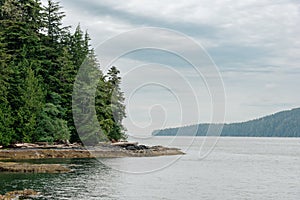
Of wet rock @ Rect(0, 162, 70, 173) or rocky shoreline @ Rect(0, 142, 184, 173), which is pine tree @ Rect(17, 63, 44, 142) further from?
wet rock @ Rect(0, 162, 70, 173)

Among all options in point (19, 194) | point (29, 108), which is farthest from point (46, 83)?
point (19, 194)

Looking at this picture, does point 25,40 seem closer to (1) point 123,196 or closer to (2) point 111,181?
(2) point 111,181

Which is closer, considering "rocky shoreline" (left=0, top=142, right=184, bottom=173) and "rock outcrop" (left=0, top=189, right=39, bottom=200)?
"rock outcrop" (left=0, top=189, right=39, bottom=200)

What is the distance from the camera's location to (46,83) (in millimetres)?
81375

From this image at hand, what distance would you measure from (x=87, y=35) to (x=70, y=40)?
5.98 meters

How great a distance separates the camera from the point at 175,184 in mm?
43219

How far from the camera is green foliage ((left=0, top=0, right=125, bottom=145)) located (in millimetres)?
70188

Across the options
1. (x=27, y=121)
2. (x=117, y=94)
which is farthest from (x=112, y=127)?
(x=27, y=121)

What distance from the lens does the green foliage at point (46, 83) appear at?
230ft

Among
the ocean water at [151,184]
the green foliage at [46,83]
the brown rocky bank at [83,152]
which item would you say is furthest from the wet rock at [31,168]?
the green foliage at [46,83]

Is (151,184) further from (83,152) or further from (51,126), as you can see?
(51,126)

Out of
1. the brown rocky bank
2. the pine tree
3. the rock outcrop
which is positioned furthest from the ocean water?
the pine tree

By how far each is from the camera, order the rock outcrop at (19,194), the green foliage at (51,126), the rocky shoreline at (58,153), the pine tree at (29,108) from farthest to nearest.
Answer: the green foliage at (51,126) < the pine tree at (29,108) < the rocky shoreline at (58,153) < the rock outcrop at (19,194)

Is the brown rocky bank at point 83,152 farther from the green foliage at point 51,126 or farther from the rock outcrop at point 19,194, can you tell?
the rock outcrop at point 19,194
